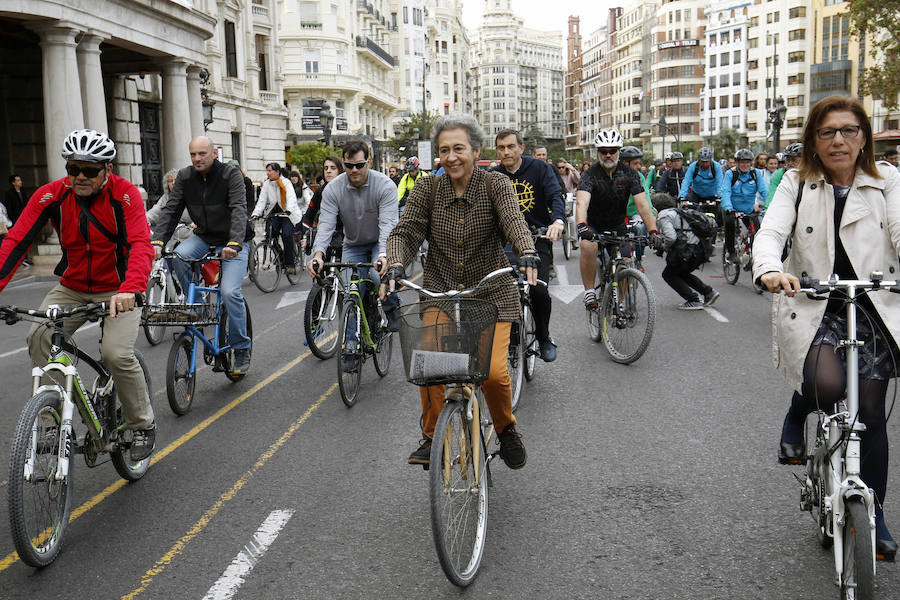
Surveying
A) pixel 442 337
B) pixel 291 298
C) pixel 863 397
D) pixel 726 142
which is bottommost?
pixel 291 298

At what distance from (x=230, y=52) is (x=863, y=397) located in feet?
130

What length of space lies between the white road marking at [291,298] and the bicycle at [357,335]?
536 centimetres

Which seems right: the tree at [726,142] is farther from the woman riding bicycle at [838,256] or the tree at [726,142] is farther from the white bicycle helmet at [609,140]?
the woman riding bicycle at [838,256]

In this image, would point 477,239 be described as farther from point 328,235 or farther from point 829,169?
point 328,235

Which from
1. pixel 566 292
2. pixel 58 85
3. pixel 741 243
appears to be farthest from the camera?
pixel 58 85

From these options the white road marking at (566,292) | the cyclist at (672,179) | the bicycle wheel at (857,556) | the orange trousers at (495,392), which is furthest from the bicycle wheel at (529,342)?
the cyclist at (672,179)

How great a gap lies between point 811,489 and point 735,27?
121606 mm

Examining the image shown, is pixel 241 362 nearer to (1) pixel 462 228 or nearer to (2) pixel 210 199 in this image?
(2) pixel 210 199

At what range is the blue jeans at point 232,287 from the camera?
7.68 meters

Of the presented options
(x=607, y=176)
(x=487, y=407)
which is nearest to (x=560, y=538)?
(x=487, y=407)

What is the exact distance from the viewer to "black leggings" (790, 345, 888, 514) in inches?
140

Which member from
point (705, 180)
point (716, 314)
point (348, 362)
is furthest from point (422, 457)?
point (705, 180)

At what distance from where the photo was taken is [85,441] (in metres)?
4.80

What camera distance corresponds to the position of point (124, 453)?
529 cm
